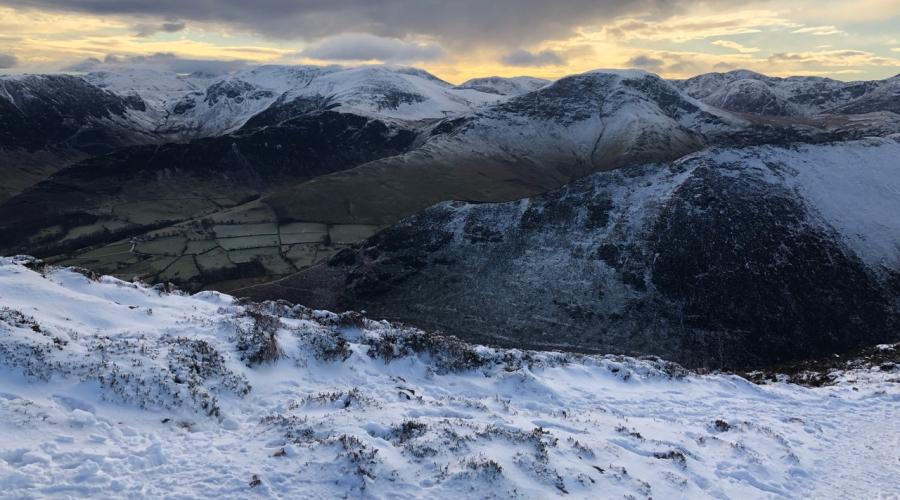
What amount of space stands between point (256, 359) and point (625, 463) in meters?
12.3

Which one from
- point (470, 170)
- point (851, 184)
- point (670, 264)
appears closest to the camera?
point (670, 264)

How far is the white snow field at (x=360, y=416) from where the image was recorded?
12250mm

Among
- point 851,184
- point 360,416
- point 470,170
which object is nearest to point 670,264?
point 851,184

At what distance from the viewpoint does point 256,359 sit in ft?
61.5

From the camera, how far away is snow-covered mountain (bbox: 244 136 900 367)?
48844 mm

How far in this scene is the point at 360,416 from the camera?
1592cm

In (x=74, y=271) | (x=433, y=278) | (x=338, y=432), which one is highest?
(x=74, y=271)

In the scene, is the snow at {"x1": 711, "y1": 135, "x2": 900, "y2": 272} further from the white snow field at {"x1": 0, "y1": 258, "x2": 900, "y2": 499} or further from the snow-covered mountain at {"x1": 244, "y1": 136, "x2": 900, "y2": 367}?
the white snow field at {"x1": 0, "y1": 258, "x2": 900, "y2": 499}

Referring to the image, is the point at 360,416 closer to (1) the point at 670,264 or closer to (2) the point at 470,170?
(1) the point at 670,264

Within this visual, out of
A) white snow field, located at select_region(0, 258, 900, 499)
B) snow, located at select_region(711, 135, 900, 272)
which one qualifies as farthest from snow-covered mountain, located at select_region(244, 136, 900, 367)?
white snow field, located at select_region(0, 258, 900, 499)

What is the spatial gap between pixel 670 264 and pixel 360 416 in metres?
46.3

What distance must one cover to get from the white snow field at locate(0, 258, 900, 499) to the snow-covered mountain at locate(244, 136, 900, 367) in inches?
967

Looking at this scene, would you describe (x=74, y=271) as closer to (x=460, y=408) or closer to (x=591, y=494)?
(x=460, y=408)

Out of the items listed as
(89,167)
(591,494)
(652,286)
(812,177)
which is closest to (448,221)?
(652,286)
